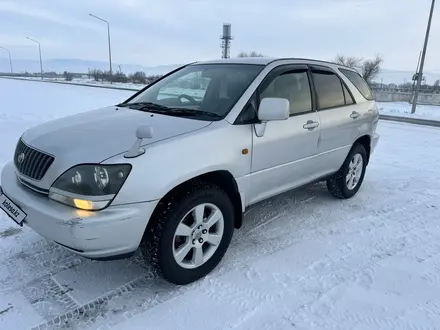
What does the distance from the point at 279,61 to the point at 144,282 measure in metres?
2.43

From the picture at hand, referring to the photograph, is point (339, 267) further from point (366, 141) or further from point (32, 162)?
point (32, 162)

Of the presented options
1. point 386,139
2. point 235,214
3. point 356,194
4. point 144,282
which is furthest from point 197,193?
point 386,139

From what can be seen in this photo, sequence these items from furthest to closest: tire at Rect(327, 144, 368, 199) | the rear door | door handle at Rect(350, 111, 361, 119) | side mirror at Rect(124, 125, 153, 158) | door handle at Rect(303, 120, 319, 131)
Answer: tire at Rect(327, 144, 368, 199) → door handle at Rect(350, 111, 361, 119) → the rear door → door handle at Rect(303, 120, 319, 131) → side mirror at Rect(124, 125, 153, 158)

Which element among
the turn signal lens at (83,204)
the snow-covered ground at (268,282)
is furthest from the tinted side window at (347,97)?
the turn signal lens at (83,204)

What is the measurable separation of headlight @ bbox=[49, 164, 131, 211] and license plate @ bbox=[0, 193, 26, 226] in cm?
48

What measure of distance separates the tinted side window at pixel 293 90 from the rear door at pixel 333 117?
18cm

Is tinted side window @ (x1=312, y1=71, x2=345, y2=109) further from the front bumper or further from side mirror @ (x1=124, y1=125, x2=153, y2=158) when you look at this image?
the front bumper

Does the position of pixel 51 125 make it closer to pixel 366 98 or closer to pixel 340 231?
pixel 340 231

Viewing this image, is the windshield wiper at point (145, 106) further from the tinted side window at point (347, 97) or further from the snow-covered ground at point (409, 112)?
the snow-covered ground at point (409, 112)

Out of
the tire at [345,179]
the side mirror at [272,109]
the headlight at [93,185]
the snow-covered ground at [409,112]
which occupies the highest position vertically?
the side mirror at [272,109]

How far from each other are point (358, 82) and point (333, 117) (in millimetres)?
1086

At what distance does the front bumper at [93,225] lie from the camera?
2.25 meters

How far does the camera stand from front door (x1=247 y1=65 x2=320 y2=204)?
3.20 metres

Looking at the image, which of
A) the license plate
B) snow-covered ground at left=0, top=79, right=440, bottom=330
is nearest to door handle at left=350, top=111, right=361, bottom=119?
snow-covered ground at left=0, top=79, right=440, bottom=330
